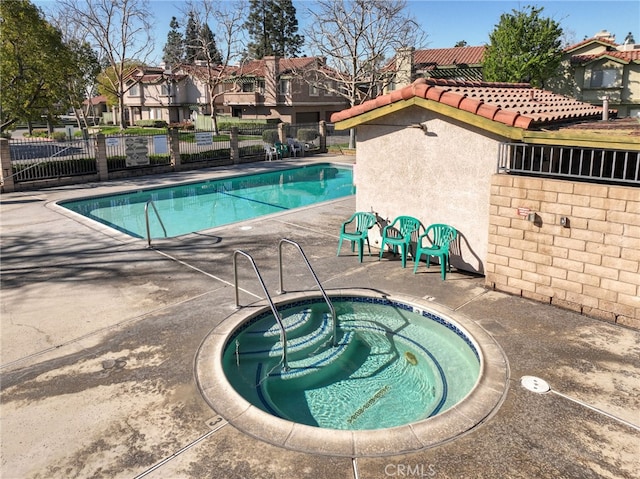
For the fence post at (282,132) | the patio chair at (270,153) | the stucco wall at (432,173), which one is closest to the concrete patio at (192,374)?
the stucco wall at (432,173)

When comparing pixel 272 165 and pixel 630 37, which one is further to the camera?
pixel 630 37

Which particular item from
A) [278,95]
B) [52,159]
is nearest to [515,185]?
[52,159]

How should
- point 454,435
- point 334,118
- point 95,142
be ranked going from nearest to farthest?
point 454,435
point 334,118
point 95,142

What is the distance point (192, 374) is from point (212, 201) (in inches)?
574

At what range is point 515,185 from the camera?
8273mm

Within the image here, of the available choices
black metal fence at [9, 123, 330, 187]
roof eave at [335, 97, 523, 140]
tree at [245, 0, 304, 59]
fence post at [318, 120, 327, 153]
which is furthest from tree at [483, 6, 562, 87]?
tree at [245, 0, 304, 59]

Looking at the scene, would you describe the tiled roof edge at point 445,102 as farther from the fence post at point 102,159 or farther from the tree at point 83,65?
the tree at point 83,65

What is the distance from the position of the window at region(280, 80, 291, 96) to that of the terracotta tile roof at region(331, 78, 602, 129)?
43.1 meters

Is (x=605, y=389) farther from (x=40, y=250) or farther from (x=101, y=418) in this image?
(x=40, y=250)

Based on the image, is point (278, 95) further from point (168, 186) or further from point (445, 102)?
point (445, 102)

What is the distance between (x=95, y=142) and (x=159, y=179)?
314cm

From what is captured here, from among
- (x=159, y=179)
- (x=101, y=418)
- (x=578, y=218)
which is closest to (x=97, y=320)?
(x=101, y=418)

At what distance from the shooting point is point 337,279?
959 cm

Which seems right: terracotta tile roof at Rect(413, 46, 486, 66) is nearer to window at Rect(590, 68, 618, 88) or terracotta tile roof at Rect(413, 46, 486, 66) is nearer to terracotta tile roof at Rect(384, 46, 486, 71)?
terracotta tile roof at Rect(384, 46, 486, 71)
